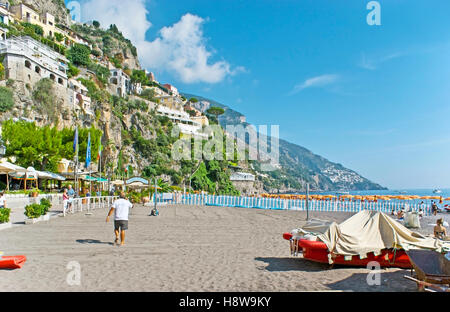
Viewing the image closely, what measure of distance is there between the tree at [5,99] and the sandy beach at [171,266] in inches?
1154

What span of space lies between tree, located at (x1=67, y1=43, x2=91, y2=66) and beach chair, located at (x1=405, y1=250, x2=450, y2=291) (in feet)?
242

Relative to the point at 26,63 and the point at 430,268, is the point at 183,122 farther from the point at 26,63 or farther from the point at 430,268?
the point at 430,268

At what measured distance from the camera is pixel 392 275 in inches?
290

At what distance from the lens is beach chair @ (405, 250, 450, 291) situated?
5852mm

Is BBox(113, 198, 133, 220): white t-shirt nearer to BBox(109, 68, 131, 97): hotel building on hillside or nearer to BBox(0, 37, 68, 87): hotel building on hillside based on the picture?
BBox(0, 37, 68, 87): hotel building on hillside

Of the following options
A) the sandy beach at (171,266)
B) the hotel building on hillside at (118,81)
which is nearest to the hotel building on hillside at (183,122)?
the hotel building on hillside at (118,81)

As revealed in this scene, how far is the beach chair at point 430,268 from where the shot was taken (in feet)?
19.2

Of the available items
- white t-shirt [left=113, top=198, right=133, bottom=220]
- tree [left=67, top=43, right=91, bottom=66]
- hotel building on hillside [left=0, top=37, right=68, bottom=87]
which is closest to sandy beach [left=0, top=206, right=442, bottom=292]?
white t-shirt [left=113, top=198, right=133, bottom=220]

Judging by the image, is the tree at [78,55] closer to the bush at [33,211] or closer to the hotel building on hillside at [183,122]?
the hotel building on hillside at [183,122]

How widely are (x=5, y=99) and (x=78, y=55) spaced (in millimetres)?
38029
